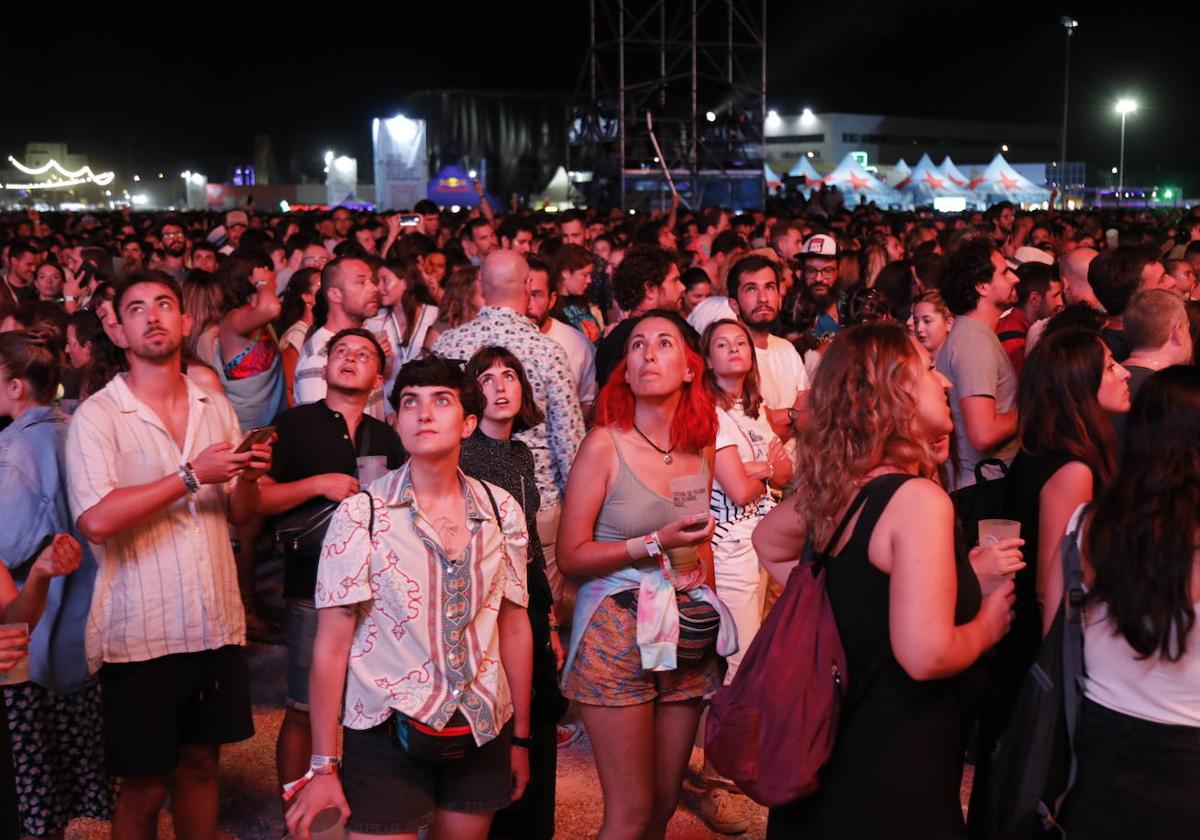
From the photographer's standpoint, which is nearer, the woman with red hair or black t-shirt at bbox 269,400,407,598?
the woman with red hair

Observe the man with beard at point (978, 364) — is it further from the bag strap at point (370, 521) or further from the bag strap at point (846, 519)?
the bag strap at point (370, 521)

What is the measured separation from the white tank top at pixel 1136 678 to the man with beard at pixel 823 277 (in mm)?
4524

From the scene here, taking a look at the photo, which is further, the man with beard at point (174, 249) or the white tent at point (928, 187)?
the white tent at point (928, 187)

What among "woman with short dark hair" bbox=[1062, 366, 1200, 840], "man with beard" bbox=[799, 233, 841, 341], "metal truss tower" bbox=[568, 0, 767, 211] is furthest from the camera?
"metal truss tower" bbox=[568, 0, 767, 211]

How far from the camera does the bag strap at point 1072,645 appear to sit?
2.57 metres

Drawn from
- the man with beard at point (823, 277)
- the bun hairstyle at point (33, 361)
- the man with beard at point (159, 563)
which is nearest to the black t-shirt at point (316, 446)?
the man with beard at point (159, 563)

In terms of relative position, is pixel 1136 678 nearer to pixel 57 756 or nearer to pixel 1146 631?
pixel 1146 631

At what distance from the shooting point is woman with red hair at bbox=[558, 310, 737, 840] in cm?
332

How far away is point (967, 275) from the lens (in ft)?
17.0

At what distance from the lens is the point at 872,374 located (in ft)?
8.48

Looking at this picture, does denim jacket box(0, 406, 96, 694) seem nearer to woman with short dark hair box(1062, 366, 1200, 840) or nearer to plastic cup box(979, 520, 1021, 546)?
plastic cup box(979, 520, 1021, 546)

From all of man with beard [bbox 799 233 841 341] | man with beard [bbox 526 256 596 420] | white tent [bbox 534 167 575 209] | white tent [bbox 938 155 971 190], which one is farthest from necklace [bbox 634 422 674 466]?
white tent [bbox 938 155 971 190]

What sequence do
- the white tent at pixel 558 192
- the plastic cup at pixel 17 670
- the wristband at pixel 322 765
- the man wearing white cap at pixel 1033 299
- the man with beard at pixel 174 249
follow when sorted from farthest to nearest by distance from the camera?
the white tent at pixel 558 192
the man with beard at pixel 174 249
the man wearing white cap at pixel 1033 299
the wristband at pixel 322 765
the plastic cup at pixel 17 670

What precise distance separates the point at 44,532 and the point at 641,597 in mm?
1730
